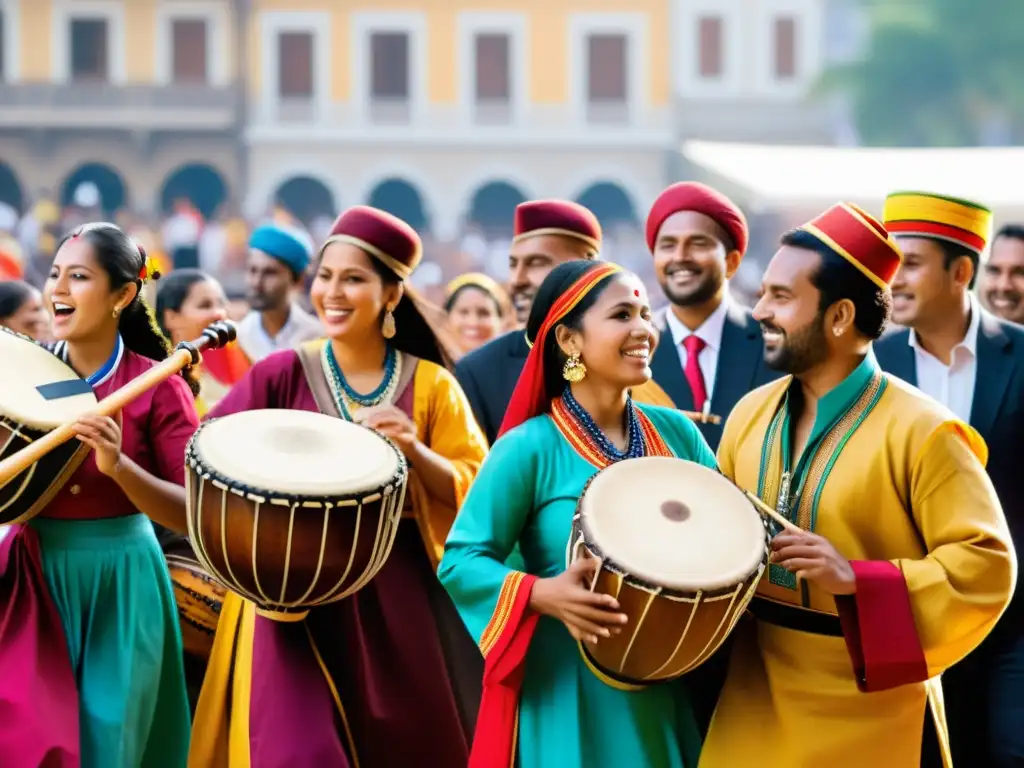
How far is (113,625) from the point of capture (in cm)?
462

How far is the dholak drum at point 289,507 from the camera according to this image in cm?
412

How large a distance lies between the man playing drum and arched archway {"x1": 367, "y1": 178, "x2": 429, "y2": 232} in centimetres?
3707

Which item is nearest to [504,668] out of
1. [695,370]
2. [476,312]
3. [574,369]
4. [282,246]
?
[574,369]

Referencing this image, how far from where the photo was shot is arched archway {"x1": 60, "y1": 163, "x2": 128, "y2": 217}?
4012 cm

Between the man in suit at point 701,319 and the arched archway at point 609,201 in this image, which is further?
the arched archway at point 609,201

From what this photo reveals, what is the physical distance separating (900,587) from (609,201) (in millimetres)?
38371

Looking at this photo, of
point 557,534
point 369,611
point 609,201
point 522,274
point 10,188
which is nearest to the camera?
point 557,534

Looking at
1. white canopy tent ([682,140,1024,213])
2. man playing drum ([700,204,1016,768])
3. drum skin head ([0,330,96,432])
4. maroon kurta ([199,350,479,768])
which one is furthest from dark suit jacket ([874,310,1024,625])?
white canopy tent ([682,140,1024,213])

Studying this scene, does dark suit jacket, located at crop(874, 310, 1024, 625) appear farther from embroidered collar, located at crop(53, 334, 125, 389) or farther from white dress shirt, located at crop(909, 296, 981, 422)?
embroidered collar, located at crop(53, 334, 125, 389)

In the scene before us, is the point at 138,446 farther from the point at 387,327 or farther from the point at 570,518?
the point at 570,518

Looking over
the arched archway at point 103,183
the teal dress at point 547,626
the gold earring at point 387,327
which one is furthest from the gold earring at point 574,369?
the arched archway at point 103,183

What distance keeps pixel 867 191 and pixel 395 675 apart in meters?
12.1

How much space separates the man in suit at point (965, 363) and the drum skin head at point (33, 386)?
2.58 meters

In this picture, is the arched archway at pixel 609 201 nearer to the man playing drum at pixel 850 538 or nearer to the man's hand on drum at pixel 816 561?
the man playing drum at pixel 850 538
